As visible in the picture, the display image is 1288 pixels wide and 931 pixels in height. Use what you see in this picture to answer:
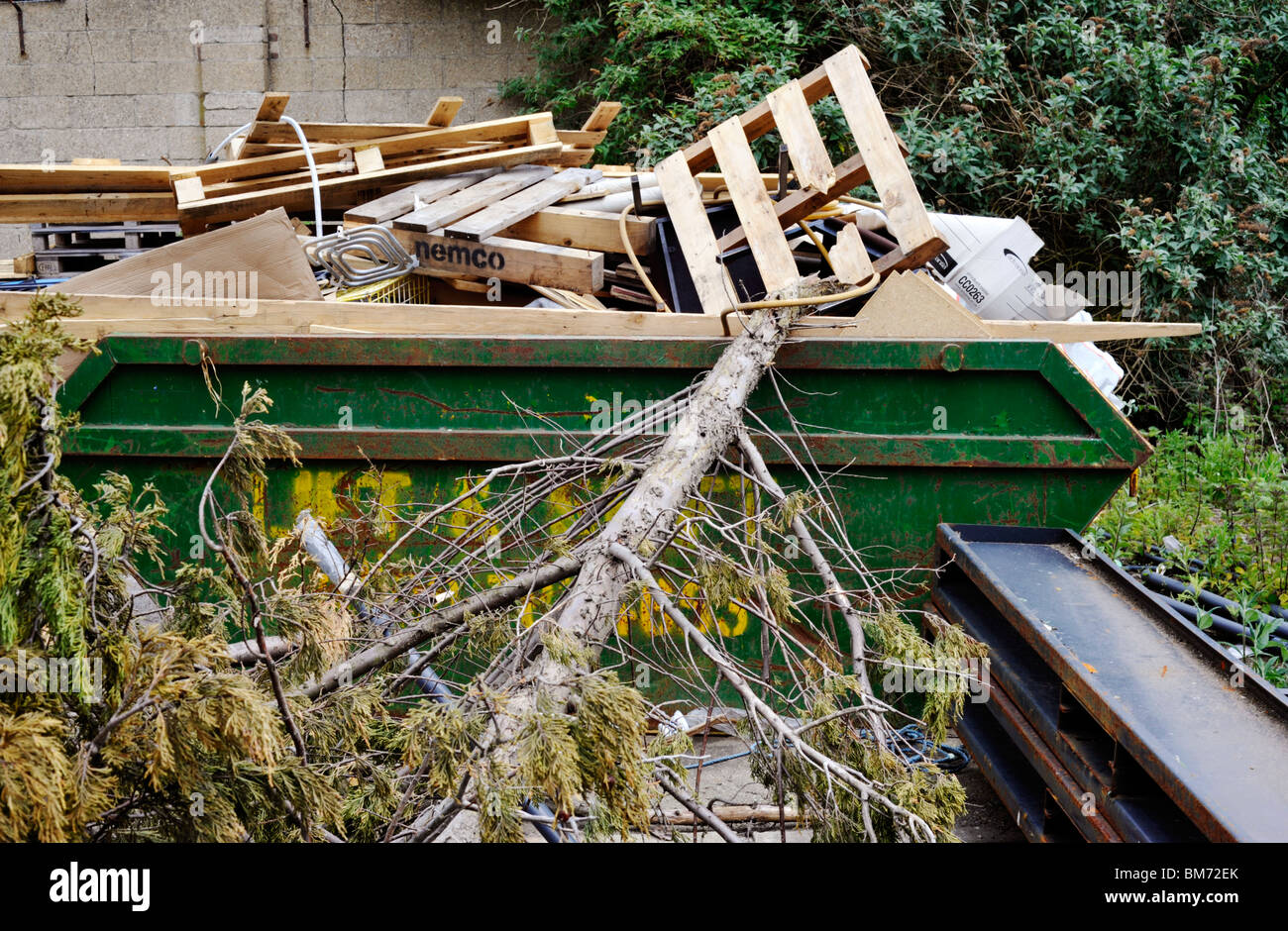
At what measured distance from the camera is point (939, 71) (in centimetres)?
727

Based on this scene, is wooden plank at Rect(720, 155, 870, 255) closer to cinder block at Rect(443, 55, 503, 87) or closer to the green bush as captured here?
the green bush

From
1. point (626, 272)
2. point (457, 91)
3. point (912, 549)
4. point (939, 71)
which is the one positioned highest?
point (457, 91)

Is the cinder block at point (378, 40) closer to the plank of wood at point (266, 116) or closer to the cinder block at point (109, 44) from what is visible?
the cinder block at point (109, 44)

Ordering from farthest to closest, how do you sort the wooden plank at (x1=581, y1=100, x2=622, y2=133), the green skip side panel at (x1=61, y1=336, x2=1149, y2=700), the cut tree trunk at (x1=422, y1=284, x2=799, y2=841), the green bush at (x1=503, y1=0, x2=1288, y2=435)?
the green bush at (x1=503, y1=0, x2=1288, y2=435)
the wooden plank at (x1=581, y1=100, x2=622, y2=133)
the green skip side panel at (x1=61, y1=336, x2=1149, y2=700)
the cut tree trunk at (x1=422, y1=284, x2=799, y2=841)

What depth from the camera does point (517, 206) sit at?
4.18m

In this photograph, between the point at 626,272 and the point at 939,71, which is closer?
the point at 626,272

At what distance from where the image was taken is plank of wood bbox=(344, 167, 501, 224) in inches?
164

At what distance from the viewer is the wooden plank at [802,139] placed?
354 cm

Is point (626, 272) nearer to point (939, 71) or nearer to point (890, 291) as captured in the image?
point (890, 291)

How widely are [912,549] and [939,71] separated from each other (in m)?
5.11

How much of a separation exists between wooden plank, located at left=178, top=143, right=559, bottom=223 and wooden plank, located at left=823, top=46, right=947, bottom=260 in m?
1.73
